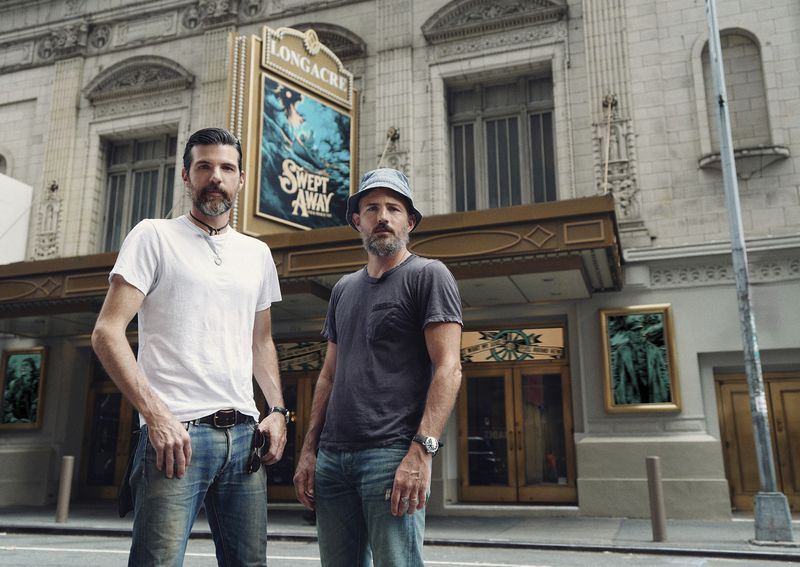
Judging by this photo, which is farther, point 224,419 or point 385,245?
point 385,245

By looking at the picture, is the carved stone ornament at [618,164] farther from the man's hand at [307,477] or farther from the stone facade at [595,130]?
the man's hand at [307,477]

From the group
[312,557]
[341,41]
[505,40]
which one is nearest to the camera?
[312,557]

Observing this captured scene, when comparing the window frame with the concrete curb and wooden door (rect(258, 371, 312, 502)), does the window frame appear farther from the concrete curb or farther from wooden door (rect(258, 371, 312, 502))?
the concrete curb

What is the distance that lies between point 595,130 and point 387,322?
1178cm

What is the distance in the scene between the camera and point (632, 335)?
12.4 metres

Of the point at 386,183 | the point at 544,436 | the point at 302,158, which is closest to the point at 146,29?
the point at 302,158

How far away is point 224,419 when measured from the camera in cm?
255

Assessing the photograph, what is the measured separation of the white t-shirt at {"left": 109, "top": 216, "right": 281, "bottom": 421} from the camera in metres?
2.49

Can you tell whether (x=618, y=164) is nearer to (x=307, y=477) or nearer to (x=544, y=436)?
(x=544, y=436)

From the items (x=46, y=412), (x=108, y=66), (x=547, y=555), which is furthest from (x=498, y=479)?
(x=108, y=66)

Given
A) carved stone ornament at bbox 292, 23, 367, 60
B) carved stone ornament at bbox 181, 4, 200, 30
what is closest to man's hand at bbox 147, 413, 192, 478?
carved stone ornament at bbox 292, 23, 367, 60

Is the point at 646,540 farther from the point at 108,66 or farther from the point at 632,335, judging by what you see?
the point at 108,66

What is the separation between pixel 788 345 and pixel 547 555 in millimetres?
6053

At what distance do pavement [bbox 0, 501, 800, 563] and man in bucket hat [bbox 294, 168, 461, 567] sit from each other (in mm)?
6971
